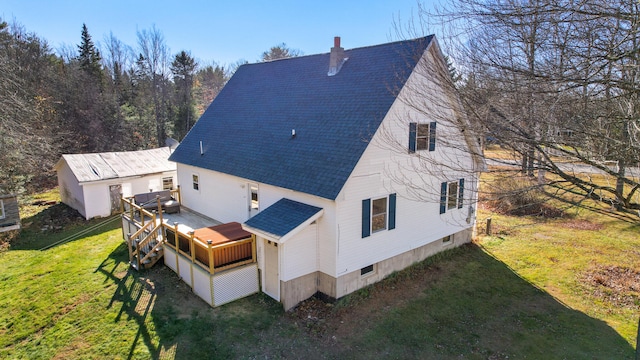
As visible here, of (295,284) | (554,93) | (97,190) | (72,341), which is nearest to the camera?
(554,93)

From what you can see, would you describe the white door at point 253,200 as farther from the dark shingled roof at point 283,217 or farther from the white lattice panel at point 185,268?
the white lattice panel at point 185,268

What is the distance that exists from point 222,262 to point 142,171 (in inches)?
507

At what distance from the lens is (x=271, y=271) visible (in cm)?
1080

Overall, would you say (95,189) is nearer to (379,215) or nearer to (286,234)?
(286,234)

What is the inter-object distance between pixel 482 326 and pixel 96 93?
123ft

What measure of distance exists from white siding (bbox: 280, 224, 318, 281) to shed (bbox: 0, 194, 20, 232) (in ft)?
46.1

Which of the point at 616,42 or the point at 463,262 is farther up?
the point at 616,42

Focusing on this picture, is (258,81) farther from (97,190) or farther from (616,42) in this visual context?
(616,42)

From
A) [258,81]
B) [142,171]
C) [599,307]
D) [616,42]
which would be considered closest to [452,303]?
[599,307]

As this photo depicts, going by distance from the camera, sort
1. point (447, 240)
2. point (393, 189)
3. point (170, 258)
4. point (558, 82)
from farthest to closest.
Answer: point (447, 240) < point (170, 258) < point (393, 189) < point (558, 82)

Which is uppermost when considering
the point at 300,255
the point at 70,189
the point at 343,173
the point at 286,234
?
the point at 343,173

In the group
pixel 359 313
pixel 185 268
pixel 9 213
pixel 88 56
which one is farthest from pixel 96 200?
pixel 88 56

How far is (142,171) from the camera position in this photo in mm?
20750

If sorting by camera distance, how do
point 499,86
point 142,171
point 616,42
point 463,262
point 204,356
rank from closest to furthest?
point 616,42
point 499,86
point 204,356
point 463,262
point 142,171
